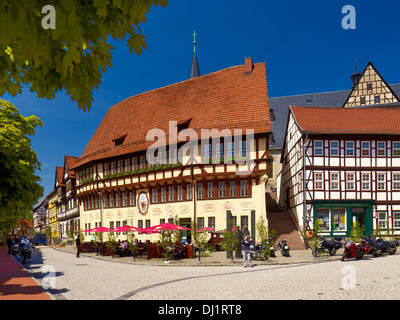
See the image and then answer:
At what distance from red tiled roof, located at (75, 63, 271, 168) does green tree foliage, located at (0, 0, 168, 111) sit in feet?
83.9

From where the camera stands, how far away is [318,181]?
3070cm

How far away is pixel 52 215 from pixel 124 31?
72743mm

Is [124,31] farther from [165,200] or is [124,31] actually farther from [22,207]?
[165,200]

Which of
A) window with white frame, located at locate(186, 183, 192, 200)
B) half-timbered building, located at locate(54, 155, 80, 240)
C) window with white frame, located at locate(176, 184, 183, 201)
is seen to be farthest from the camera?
half-timbered building, located at locate(54, 155, 80, 240)

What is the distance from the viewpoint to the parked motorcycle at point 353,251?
19.8 m

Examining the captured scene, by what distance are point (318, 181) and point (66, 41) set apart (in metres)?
29.4

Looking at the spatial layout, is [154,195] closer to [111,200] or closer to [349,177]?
[111,200]

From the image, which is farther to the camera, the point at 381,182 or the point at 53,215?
the point at 53,215

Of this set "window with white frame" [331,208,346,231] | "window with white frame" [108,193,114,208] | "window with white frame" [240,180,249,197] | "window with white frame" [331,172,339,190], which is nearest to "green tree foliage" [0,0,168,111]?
"window with white frame" [240,180,249,197]

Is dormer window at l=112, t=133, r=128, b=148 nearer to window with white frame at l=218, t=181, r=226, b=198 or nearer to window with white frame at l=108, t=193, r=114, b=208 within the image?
window with white frame at l=108, t=193, r=114, b=208

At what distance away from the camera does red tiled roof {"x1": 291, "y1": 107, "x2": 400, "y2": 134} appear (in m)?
31.0

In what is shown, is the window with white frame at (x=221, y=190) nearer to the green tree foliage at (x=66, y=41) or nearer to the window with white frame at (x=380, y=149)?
the window with white frame at (x=380, y=149)

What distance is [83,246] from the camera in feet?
109

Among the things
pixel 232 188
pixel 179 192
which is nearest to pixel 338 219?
pixel 232 188
